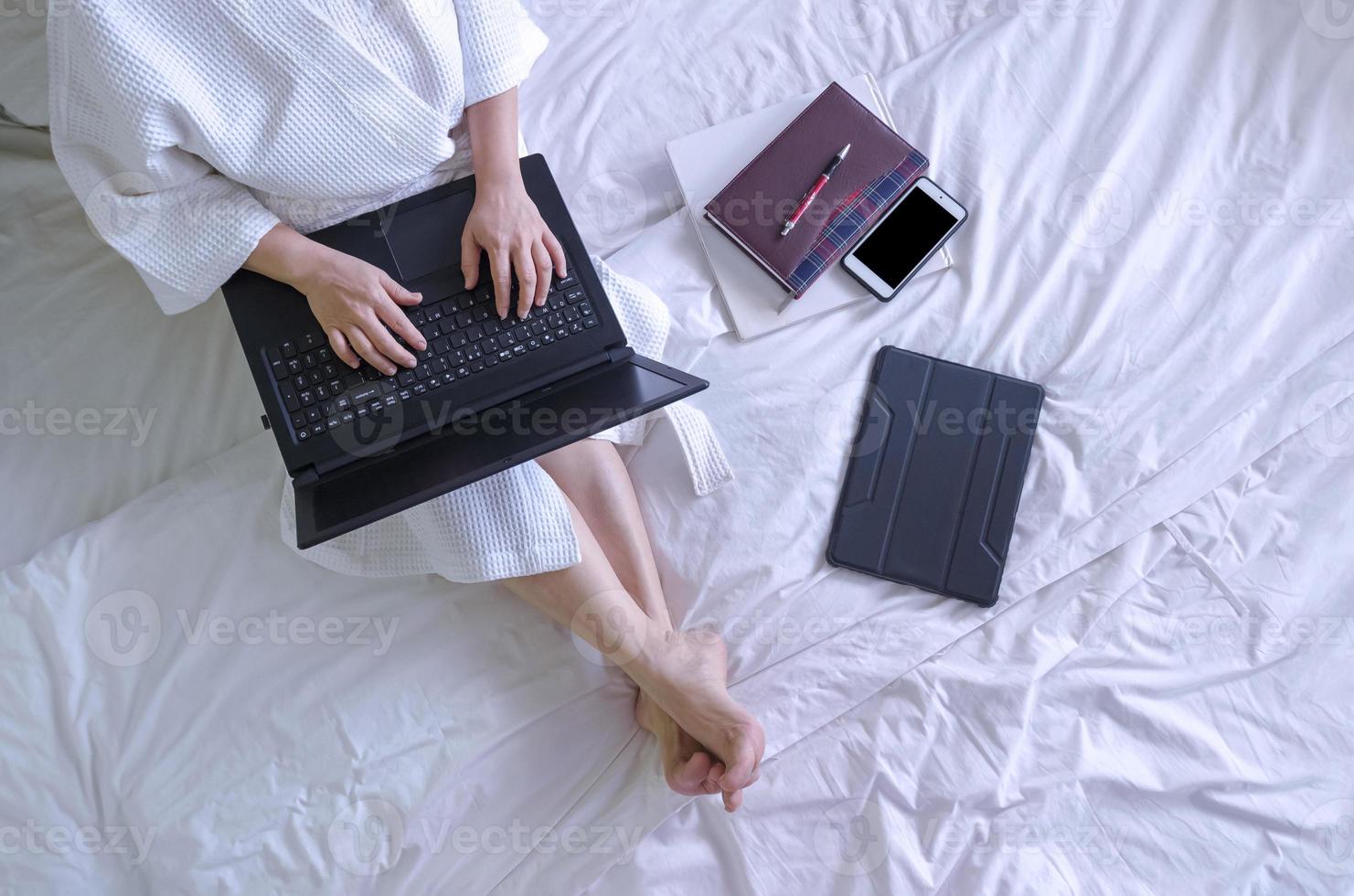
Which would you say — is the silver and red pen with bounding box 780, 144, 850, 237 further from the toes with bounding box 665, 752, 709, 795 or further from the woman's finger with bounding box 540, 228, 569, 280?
the toes with bounding box 665, 752, 709, 795

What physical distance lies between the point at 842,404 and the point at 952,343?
15cm

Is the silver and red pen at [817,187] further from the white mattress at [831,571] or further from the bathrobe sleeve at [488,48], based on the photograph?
the bathrobe sleeve at [488,48]

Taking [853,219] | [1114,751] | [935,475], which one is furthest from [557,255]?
A: [1114,751]

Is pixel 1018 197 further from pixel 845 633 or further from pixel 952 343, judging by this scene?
pixel 845 633

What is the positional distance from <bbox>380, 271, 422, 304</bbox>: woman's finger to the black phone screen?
1.65 ft

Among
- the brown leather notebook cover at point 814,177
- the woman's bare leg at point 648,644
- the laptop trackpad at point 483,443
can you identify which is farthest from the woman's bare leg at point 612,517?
the brown leather notebook cover at point 814,177

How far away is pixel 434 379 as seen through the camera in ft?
2.68

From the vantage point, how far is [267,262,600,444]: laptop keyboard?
0.80m

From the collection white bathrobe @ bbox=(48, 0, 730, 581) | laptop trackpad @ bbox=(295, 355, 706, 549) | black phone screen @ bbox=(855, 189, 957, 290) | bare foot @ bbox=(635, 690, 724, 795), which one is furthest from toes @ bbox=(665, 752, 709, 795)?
black phone screen @ bbox=(855, 189, 957, 290)

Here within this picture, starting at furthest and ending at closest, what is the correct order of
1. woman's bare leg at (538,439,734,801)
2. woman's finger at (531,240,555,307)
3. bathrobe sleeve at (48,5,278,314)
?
woman's bare leg at (538,439,734,801) < woman's finger at (531,240,555,307) < bathrobe sleeve at (48,5,278,314)

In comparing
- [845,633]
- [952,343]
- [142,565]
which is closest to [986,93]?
[952,343]

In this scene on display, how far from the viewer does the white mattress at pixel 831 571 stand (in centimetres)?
89

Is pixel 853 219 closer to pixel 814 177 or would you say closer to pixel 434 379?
pixel 814 177

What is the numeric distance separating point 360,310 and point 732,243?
446mm
